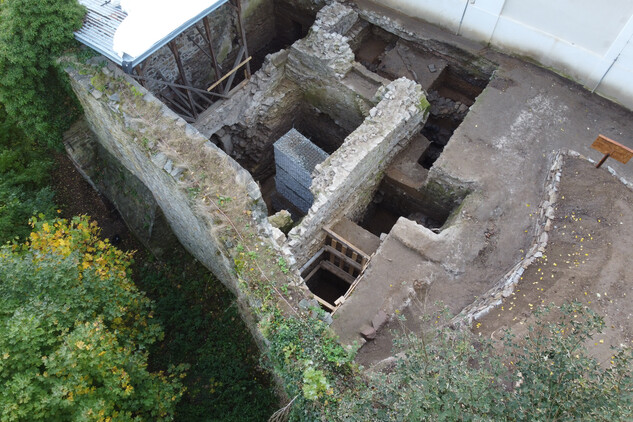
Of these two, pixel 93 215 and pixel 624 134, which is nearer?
pixel 624 134

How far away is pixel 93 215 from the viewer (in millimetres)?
12141

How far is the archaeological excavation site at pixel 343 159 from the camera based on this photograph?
26.4ft

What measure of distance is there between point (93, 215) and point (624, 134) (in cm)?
1329

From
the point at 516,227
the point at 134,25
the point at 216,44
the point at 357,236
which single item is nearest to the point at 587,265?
the point at 516,227

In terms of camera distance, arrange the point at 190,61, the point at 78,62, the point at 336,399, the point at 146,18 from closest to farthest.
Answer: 1. the point at 336,399
2. the point at 146,18
3. the point at 78,62
4. the point at 190,61

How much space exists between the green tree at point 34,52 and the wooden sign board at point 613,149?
1050 centimetres

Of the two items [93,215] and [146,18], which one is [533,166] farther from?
[93,215]

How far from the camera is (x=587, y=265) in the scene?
7965 mm

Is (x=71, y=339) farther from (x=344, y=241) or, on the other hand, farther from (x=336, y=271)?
(x=336, y=271)

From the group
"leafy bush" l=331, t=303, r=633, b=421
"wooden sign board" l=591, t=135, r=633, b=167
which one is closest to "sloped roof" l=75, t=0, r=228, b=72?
"leafy bush" l=331, t=303, r=633, b=421

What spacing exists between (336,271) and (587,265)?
502 centimetres

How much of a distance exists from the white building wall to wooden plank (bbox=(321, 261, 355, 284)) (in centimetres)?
690

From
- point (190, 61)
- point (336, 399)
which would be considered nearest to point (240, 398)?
point (336, 399)

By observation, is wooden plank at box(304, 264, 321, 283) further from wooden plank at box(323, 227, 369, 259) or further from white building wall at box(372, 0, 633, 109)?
white building wall at box(372, 0, 633, 109)
